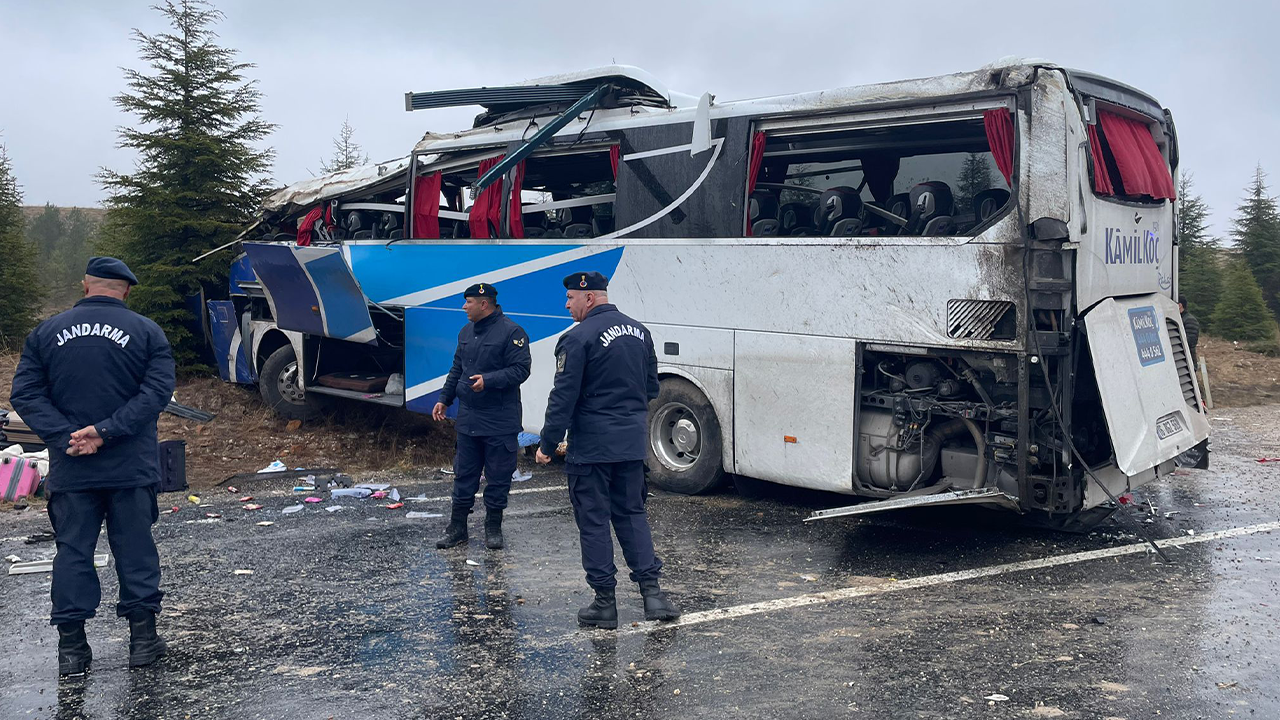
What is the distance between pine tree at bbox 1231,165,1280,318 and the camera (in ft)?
87.6

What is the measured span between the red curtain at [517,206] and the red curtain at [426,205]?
3.76 feet

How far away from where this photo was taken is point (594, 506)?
5.36 metres

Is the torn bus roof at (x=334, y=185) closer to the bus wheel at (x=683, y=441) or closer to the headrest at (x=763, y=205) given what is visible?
the bus wheel at (x=683, y=441)

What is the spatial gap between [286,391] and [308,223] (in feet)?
6.32

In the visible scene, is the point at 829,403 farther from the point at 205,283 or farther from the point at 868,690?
the point at 205,283

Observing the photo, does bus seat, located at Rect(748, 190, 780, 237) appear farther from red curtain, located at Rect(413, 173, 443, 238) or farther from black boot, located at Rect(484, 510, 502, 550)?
red curtain, located at Rect(413, 173, 443, 238)

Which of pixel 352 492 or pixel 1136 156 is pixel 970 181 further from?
pixel 352 492

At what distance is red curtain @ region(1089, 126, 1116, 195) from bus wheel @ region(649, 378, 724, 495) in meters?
3.10

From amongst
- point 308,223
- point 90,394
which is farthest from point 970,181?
point 308,223

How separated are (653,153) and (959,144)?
2.34 m

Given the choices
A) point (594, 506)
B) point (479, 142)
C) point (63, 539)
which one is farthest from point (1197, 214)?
point (63, 539)

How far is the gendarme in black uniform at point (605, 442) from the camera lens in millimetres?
5305

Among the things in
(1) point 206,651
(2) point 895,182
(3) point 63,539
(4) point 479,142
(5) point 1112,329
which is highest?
(4) point 479,142

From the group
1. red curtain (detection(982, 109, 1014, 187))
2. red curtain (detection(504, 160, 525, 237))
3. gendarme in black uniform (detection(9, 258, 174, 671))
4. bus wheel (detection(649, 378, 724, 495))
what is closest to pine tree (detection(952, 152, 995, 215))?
red curtain (detection(982, 109, 1014, 187))
